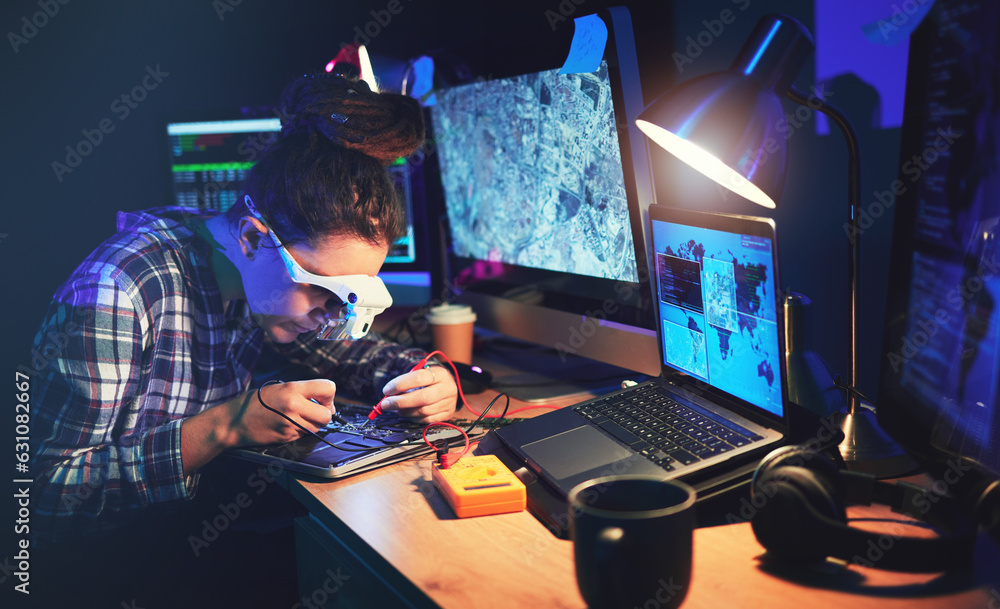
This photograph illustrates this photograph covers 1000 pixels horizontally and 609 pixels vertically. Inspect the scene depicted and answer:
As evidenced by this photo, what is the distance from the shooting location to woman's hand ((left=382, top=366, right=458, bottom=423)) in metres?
1.06

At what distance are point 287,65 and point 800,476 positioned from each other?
1988 mm

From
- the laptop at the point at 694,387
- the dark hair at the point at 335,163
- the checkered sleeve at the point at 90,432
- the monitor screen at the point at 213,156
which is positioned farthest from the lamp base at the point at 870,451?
the monitor screen at the point at 213,156

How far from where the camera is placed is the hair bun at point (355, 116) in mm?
1072

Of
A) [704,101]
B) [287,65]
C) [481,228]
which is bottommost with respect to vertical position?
[481,228]

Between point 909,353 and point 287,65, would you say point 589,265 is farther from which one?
point 287,65

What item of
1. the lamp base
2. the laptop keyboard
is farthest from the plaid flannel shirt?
the lamp base

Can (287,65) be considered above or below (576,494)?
above

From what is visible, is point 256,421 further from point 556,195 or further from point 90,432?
point 556,195

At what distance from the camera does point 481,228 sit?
1.51 m

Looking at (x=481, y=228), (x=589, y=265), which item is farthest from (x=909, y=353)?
(x=481, y=228)

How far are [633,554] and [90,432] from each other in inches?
33.7

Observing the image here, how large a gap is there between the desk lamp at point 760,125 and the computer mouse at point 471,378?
0.62 m

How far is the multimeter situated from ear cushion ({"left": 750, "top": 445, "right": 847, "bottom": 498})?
0.85 ft

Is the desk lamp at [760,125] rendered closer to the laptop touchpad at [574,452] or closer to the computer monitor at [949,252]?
the computer monitor at [949,252]
